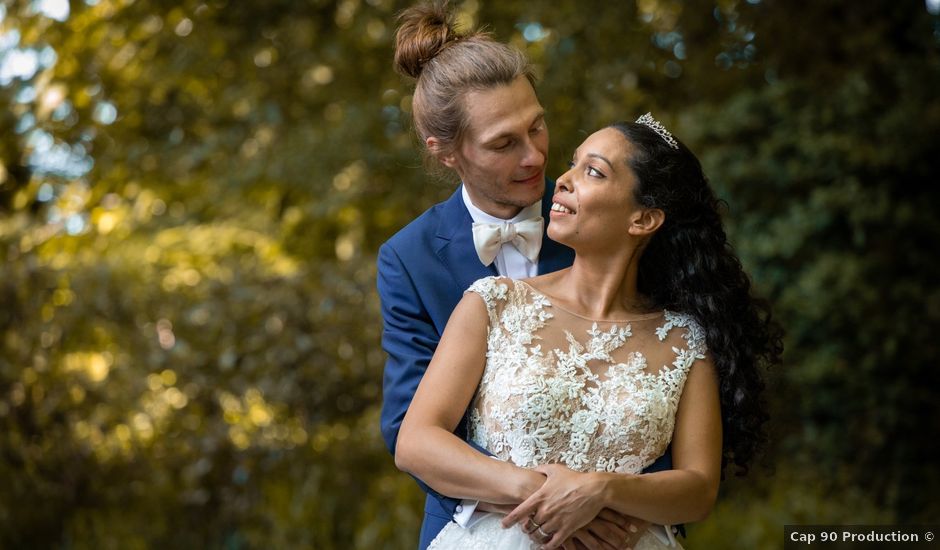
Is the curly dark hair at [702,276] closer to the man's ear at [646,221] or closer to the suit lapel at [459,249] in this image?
the man's ear at [646,221]

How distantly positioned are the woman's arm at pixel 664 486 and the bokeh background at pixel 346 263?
255 cm

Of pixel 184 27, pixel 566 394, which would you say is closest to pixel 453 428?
pixel 566 394

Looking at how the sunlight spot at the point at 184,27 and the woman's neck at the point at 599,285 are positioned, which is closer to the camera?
the woman's neck at the point at 599,285

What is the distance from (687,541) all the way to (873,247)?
1979mm

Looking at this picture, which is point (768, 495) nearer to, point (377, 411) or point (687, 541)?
point (687, 541)

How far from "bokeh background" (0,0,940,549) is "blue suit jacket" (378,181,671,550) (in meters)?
2.13

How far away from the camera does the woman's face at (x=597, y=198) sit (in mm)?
2844

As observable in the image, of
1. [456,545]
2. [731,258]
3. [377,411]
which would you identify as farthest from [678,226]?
[377,411]

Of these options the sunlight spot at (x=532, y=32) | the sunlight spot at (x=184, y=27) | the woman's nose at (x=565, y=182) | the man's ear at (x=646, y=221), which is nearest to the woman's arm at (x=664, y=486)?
the man's ear at (x=646, y=221)

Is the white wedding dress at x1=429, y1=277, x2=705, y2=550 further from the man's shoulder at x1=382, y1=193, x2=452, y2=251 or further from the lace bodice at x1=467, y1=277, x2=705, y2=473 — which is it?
the man's shoulder at x1=382, y1=193, x2=452, y2=251

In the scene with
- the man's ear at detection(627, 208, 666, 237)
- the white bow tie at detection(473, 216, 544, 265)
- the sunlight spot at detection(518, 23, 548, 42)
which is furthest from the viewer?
the sunlight spot at detection(518, 23, 548, 42)

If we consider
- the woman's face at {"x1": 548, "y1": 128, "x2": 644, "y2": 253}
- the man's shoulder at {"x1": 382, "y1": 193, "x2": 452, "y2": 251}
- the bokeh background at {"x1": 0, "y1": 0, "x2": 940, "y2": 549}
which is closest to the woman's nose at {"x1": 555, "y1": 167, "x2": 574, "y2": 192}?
the woman's face at {"x1": 548, "y1": 128, "x2": 644, "y2": 253}

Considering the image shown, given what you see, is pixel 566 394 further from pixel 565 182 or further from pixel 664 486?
pixel 565 182

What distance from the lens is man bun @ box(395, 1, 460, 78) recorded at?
10.7 feet
